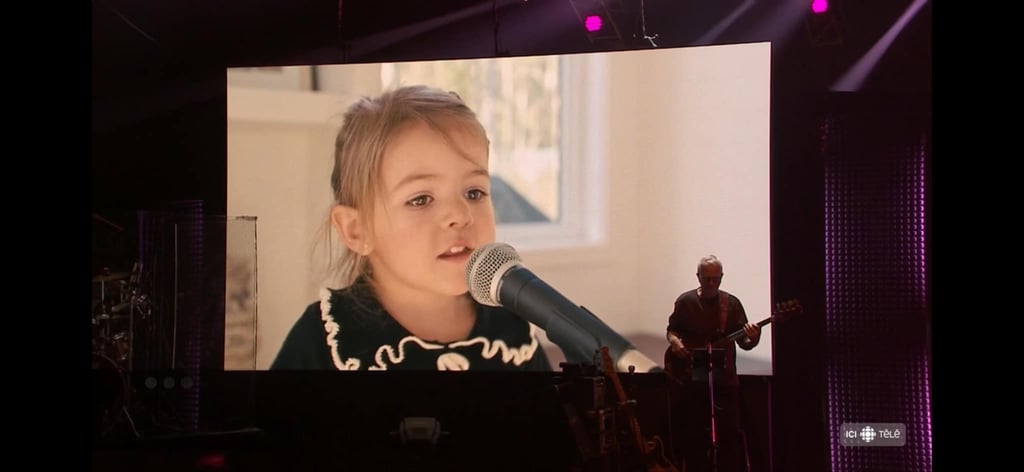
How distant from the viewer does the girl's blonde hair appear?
293cm

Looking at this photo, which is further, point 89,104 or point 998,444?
point 89,104

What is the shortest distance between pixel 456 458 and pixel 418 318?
0.50 m

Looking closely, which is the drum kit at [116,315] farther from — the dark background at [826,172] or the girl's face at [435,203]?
the dark background at [826,172]

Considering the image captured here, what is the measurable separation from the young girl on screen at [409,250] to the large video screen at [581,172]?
2.2 inches

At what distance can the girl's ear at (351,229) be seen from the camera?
2951 millimetres

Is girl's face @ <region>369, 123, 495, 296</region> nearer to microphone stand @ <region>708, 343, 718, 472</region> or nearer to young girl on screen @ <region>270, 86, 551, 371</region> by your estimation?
young girl on screen @ <region>270, 86, 551, 371</region>

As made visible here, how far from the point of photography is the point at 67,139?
3061 mm

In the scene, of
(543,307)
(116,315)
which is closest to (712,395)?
(543,307)

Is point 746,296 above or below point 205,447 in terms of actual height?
above

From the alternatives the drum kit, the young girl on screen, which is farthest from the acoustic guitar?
the drum kit

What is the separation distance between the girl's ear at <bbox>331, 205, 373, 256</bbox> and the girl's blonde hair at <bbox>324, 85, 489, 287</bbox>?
0.05 feet

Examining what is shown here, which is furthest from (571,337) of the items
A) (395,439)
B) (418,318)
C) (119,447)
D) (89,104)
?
(89,104)

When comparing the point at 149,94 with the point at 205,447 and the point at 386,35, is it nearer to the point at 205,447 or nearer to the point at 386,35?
the point at 386,35

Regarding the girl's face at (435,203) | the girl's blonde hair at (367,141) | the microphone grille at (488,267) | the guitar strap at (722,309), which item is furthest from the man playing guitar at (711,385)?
the girl's blonde hair at (367,141)
